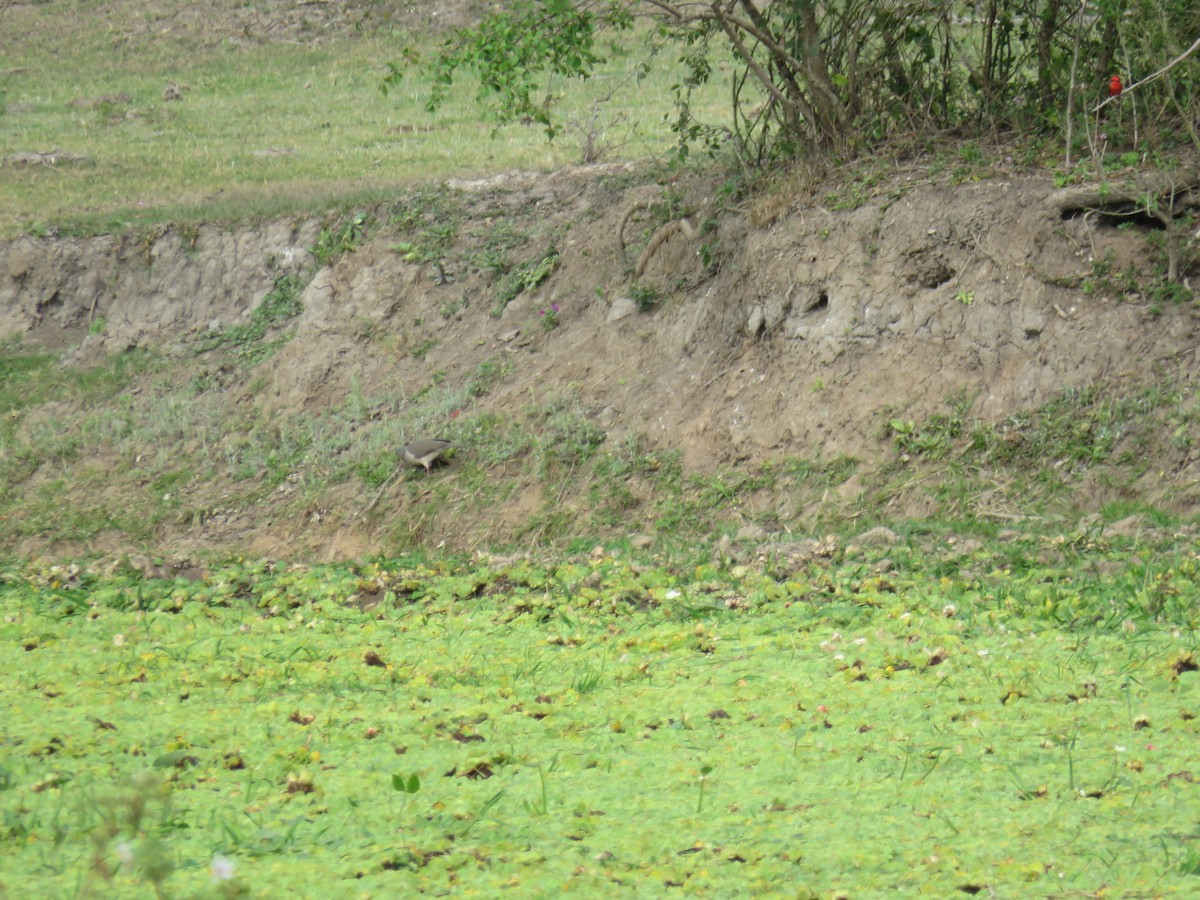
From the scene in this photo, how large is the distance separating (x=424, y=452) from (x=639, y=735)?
6089mm

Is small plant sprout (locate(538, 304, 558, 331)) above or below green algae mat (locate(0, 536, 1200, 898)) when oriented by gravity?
above

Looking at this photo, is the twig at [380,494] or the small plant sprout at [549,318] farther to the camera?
the small plant sprout at [549,318]

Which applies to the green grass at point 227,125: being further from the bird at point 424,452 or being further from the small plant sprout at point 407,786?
the small plant sprout at point 407,786

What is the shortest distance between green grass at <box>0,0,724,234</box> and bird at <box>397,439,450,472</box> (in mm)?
3019

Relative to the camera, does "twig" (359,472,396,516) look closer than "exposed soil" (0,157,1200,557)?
No

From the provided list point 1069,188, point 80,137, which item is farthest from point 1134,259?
point 80,137

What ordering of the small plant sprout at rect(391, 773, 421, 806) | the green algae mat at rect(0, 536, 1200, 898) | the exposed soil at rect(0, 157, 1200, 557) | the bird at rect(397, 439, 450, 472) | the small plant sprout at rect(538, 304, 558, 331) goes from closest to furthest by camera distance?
the green algae mat at rect(0, 536, 1200, 898) → the small plant sprout at rect(391, 773, 421, 806) → the exposed soil at rect(0, 157, 1200, 557) → the bird at rect(397, 439, 450, 472) → the small plant sprout at rect(538, 304, 558, 331)

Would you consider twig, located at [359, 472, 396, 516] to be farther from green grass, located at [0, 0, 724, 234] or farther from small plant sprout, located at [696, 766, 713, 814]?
small plant sprout, located at [696, 766, 713, 814]

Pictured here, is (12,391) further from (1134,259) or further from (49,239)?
(1134,259)

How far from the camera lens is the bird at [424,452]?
11.0 metres

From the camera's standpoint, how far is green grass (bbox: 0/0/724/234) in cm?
1580

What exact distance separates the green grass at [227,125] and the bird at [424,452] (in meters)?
3.02

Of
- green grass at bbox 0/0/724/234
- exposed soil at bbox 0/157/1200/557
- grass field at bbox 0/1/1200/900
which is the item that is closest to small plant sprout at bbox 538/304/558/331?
exposed soil at bbox 0/157/1200/557

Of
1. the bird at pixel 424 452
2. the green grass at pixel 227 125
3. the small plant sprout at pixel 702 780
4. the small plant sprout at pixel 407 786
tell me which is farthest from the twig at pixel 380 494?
the small plant sprout at pixel 702 780
